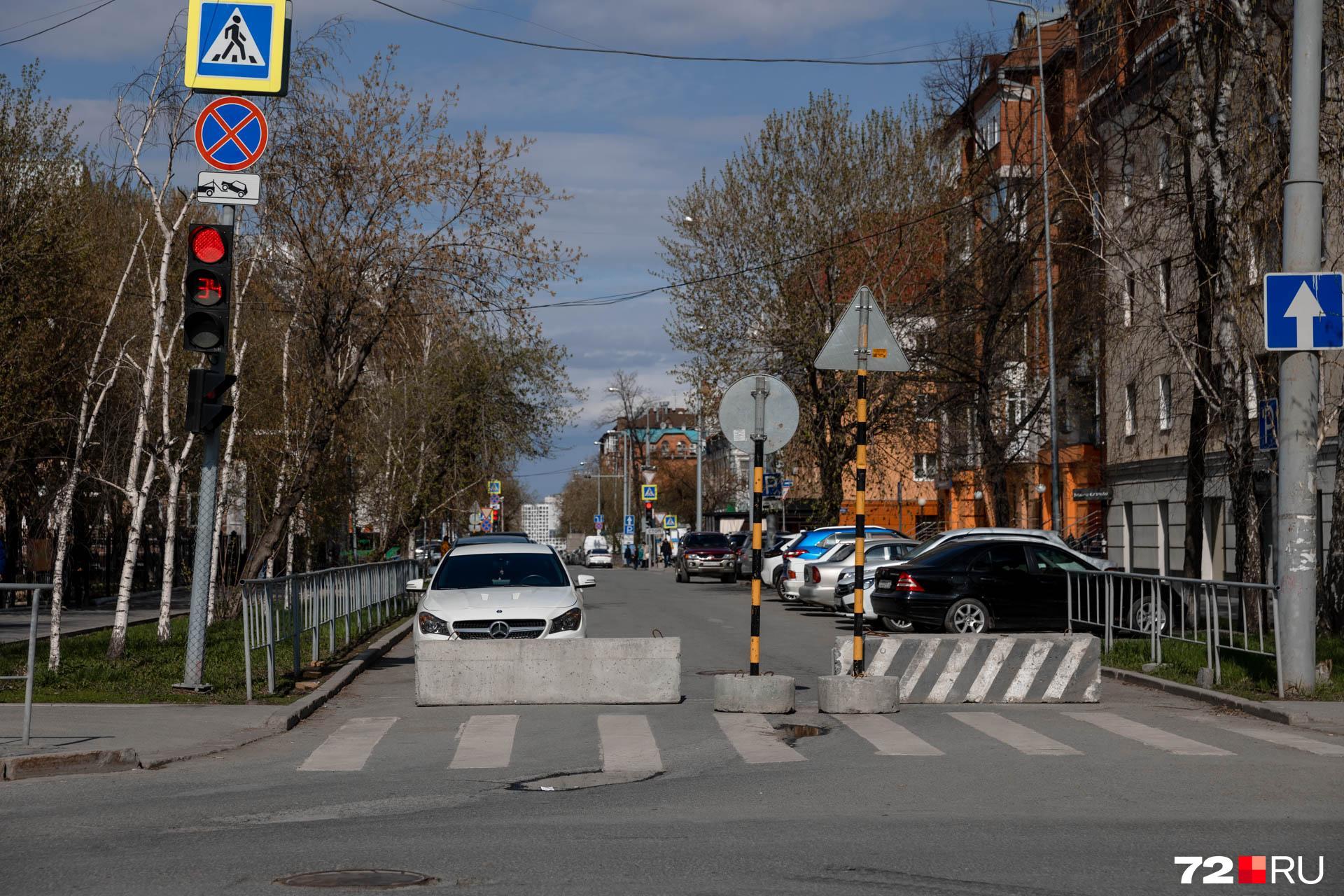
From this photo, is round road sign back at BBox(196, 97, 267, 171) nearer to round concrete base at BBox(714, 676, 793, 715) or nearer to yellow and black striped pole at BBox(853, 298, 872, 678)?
yellow and black striped pole at BBox(853, 298, 872, 678)

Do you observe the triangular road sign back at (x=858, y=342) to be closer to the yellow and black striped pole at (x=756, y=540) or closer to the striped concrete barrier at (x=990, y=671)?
the yellow and black striped pole at (x=756, y=540)

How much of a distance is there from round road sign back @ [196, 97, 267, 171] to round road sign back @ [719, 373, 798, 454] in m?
5.11

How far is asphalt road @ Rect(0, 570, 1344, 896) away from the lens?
6723 mm

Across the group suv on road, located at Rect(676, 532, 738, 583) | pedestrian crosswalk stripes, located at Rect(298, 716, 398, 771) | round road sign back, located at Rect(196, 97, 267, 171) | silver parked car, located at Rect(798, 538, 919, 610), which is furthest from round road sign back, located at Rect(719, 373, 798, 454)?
suv on road, located at Rect(676, 532, 738, 583)

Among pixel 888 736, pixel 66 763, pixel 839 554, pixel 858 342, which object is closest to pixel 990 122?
pixel 839 554

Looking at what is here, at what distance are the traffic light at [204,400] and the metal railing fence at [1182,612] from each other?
995 cm

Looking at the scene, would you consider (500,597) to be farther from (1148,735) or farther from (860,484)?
(1148,735)

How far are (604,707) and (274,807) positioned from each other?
5.75 m

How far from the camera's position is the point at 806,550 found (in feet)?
114

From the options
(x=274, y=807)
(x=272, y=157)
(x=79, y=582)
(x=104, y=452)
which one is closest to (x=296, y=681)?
(x=274, y=807)

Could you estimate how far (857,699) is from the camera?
1336 cm

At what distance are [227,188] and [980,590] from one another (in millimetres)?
12596

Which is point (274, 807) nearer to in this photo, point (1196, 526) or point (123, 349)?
point (123, 349)

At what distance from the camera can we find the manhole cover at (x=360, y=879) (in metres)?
6.48
